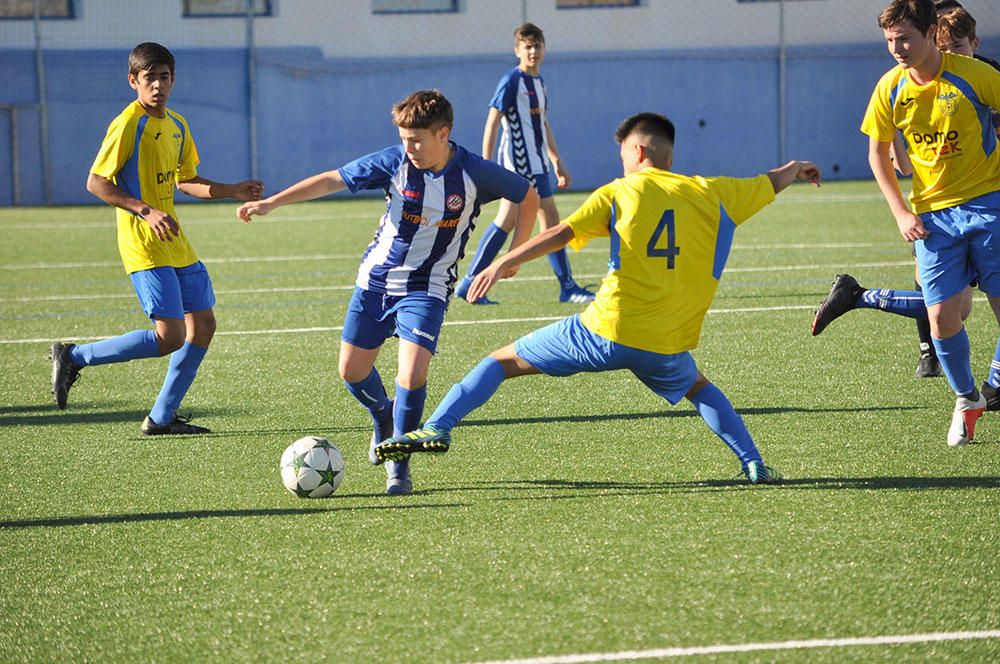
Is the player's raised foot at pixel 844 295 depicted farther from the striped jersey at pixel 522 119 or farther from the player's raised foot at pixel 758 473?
the striped jersey at pixel 522 119

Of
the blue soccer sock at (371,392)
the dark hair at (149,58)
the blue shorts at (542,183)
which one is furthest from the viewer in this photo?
the blue shorts at (542,183)

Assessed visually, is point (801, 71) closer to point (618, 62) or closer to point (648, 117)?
point (618, 62)

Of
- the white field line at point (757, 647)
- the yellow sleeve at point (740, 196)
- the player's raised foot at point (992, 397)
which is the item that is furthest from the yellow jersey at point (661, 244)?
the player's raised foot at point (992, 397)

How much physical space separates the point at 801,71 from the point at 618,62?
4027mm

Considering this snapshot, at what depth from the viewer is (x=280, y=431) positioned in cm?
682

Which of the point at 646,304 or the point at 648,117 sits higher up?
the point at 648,117

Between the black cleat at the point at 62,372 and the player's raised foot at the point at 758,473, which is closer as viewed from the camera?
the player's raised foot at the point at 758,473

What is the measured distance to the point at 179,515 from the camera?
523 cm

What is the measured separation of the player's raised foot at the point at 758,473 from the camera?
17.8 ft

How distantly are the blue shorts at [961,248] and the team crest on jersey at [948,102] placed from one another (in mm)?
420

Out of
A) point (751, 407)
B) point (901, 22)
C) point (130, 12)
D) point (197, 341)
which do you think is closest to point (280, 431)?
point (197, 341)

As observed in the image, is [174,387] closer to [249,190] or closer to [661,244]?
[249,190]

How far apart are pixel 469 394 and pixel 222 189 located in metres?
2.32

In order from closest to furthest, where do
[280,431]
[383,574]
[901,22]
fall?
[383,574]
[901,22]
[280,431]
